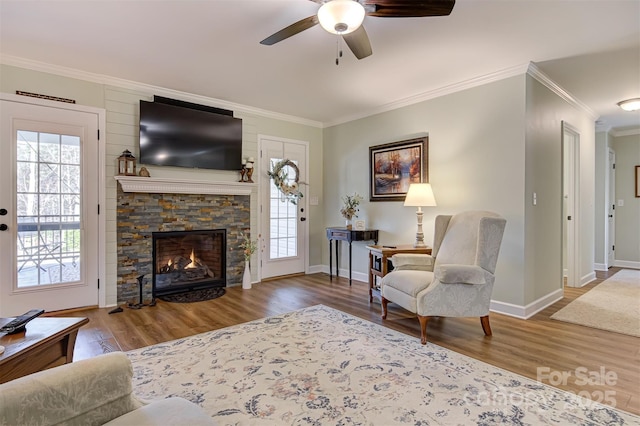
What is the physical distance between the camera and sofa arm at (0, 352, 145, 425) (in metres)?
0.84

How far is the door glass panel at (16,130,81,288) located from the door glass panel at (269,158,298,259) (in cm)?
241

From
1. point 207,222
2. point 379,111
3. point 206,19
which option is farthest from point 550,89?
point 207,222

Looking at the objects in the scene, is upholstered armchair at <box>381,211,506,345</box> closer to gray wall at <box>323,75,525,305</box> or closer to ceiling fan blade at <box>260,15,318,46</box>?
gray wall at <box>323,75,525,305</box>

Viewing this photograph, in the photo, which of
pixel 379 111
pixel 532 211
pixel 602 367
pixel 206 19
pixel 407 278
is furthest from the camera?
pixel 379 111

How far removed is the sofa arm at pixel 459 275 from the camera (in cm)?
262

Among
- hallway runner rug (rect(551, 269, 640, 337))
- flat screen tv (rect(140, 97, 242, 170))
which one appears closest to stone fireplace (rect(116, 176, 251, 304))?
flat screen tv (rect(140, 97, 242, 170))

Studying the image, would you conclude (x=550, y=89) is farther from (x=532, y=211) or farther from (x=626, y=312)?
(x=626, y=312)

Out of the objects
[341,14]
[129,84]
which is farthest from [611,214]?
[129,84]

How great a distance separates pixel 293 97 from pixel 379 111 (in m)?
1.27

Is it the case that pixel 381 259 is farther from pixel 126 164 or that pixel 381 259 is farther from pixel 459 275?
pixel 126 164

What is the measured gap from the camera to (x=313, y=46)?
289 centimetres

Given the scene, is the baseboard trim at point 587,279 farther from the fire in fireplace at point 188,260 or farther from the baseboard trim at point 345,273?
the fire in fireplace at point 188,260

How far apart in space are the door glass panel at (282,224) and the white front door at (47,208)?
2255mm

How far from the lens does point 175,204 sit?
4.11 m
